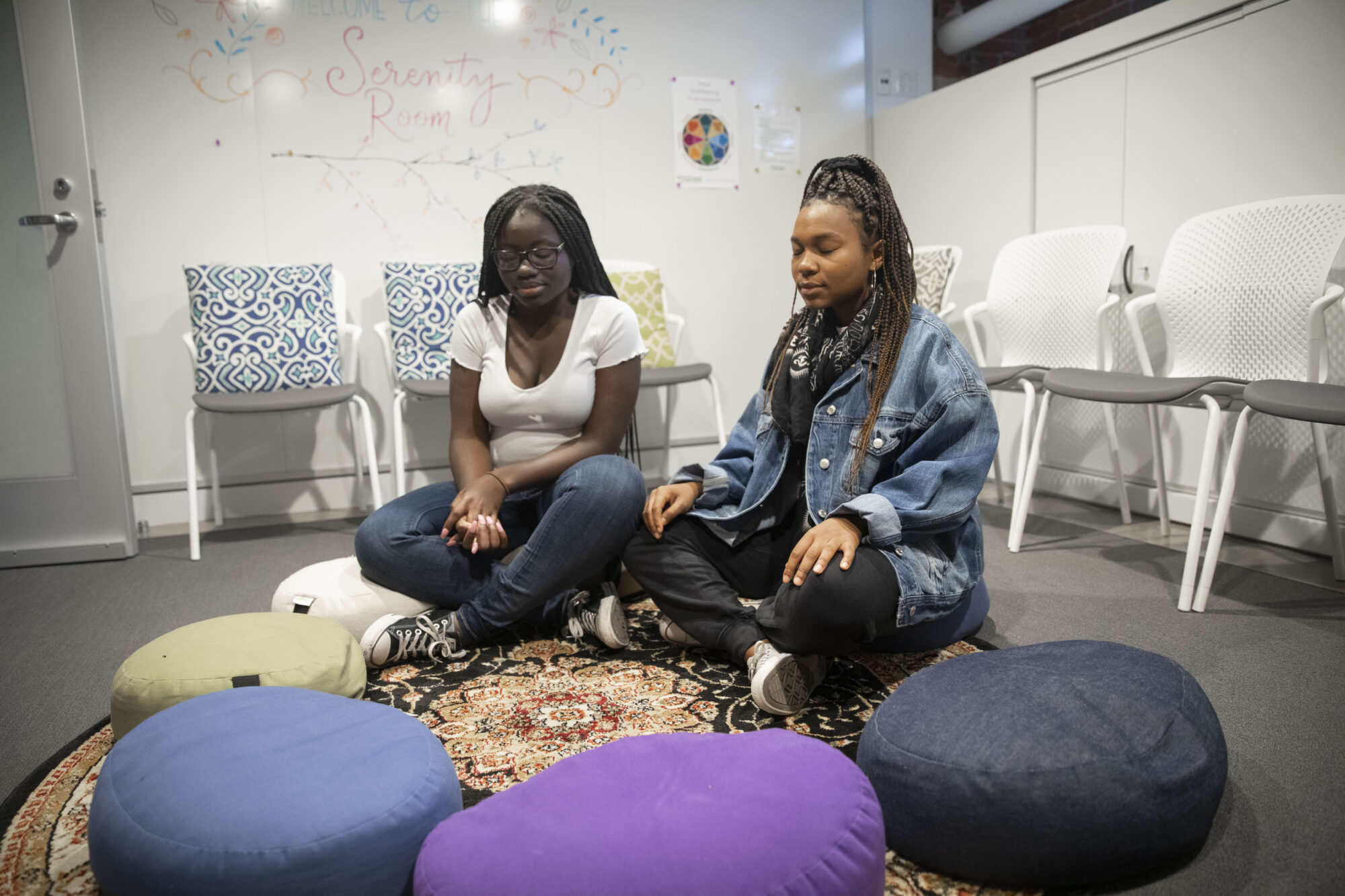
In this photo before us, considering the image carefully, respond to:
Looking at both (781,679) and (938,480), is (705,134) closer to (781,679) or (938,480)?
(938,480)

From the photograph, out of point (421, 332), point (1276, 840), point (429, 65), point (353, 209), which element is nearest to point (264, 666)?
point (1276, 840)

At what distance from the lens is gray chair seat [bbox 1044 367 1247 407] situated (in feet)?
6.67

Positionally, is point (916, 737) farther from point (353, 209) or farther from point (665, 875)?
point (353, 209)

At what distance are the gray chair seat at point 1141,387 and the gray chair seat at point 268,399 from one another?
212cm

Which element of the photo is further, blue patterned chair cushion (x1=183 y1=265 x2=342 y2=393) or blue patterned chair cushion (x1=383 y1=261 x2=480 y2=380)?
blue patterned chair cushion (x1=383 y1=261 x2=480 y2=380)

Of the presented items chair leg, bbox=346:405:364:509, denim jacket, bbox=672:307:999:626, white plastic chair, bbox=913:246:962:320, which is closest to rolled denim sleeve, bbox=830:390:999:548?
denim jacket, bbox=672:307:999:626

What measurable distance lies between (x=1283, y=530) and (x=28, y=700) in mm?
2996

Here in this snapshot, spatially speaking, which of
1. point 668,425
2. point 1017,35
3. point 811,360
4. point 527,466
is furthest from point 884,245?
point 1017,35

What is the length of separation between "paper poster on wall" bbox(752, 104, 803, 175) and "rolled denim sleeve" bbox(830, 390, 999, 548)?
267cm

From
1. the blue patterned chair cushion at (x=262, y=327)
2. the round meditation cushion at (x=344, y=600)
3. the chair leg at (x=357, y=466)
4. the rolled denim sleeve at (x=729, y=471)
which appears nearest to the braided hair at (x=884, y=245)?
the rolled denim sleeve at (x=729, y=471)

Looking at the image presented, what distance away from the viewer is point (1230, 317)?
7.55ft

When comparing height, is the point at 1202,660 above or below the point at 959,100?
below

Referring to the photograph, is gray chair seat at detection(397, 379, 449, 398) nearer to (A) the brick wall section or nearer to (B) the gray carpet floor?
(B) the gray carpet floor

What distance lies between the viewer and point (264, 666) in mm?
1349
